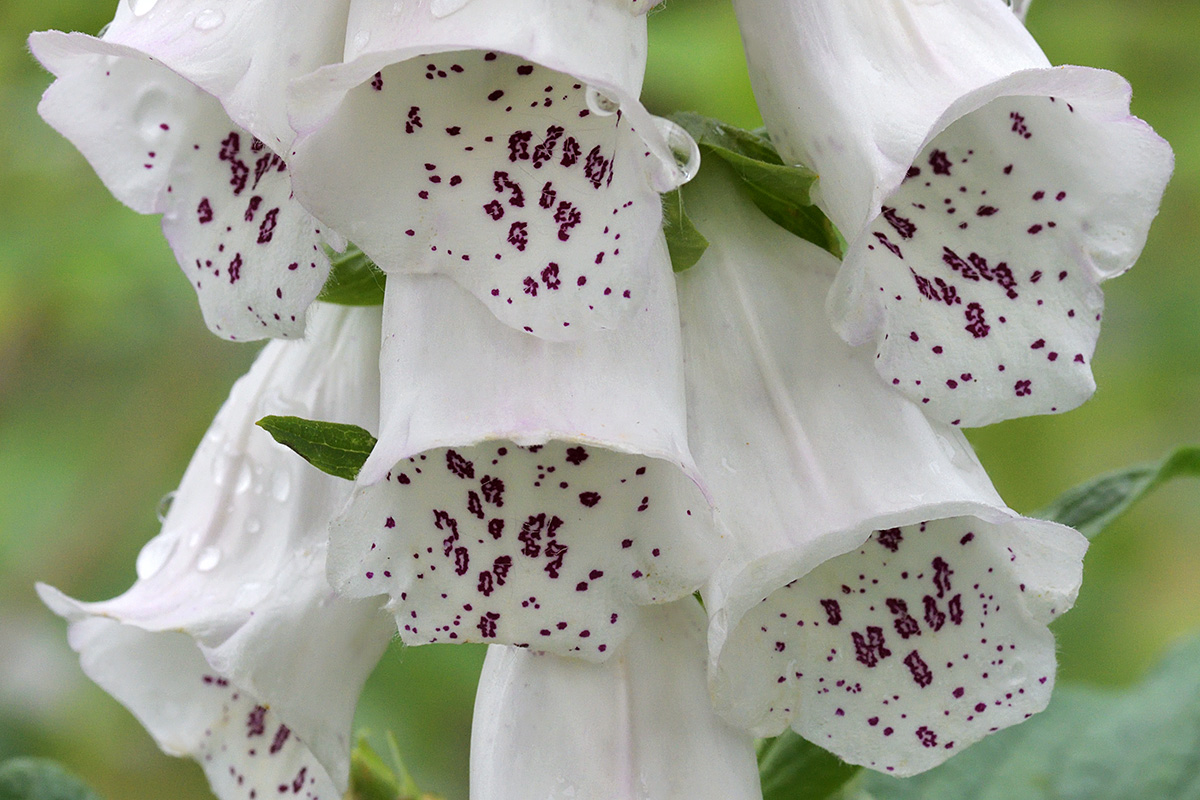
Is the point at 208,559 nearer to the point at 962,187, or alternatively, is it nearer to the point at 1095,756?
the point at 962,187

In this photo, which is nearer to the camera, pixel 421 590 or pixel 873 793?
pixel 421 590

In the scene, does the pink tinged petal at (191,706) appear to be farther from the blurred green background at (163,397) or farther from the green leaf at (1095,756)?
the blurred green background at (163,397)

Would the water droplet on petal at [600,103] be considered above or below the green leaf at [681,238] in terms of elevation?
above

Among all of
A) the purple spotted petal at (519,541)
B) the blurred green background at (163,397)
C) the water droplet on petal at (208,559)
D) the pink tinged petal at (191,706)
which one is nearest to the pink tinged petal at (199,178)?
the purple spotted petal at (519,541)

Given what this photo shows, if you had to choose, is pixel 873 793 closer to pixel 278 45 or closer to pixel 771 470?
pixel 771 470

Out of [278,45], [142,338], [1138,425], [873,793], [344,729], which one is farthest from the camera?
[1138,425]

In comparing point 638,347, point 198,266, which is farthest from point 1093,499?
point 198,266
